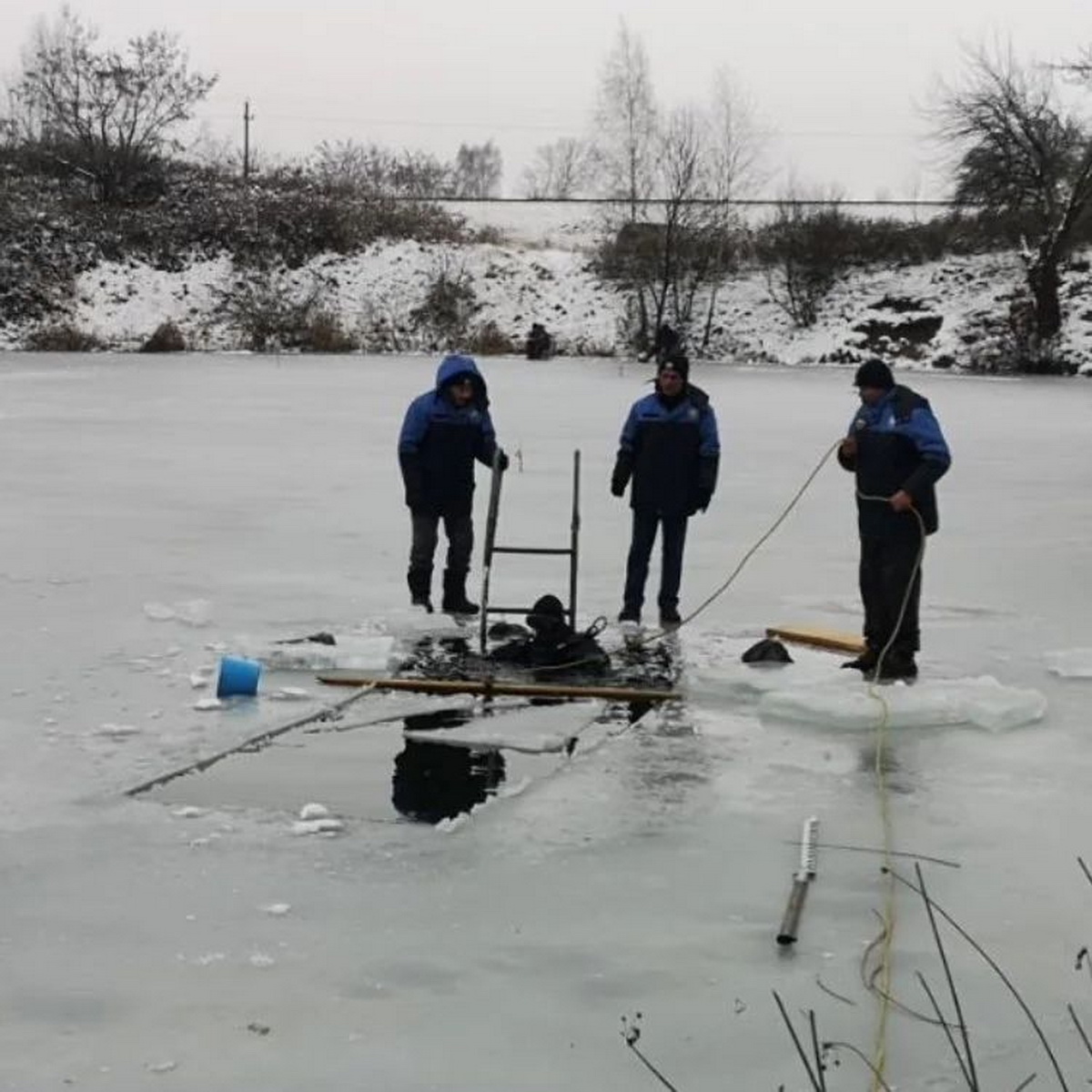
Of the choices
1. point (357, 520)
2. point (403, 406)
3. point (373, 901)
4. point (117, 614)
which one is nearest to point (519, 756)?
point (373, 901)

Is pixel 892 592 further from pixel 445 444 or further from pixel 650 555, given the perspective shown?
pixel 445 444

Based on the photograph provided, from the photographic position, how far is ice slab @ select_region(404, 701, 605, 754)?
18.6 feet

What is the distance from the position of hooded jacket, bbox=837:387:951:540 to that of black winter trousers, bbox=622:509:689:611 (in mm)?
1387

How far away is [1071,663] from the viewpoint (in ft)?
23.6

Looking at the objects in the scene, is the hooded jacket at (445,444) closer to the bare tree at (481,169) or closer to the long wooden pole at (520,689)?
the long wooden pole at (520,689)

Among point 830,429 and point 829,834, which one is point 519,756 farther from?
point 830,429

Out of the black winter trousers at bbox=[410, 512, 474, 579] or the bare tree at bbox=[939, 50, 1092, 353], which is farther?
the bare tree at bbox=[939, 50, 1092, 353]

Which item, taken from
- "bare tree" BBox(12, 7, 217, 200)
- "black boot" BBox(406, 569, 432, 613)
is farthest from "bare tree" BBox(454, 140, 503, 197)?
"black boot" BBox(406, 569, 432, 613)

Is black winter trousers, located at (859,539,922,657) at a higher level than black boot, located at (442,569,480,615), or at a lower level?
higher

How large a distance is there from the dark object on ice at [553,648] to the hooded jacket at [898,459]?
141 cm

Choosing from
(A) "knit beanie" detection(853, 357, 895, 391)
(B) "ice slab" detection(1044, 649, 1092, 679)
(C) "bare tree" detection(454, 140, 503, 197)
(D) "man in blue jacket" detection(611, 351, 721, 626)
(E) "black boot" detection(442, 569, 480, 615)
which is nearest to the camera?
(A) "knit beanie" detection(853, 357, 895, 391)

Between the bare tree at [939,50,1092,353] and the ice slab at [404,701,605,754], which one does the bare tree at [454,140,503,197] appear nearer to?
the bare tree at [939,50,1092,353]

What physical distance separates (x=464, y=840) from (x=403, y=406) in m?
17.2

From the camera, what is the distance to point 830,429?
63.7 feet
